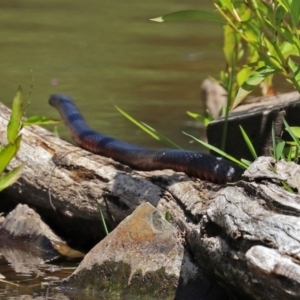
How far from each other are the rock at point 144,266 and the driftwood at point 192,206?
3.5 inches

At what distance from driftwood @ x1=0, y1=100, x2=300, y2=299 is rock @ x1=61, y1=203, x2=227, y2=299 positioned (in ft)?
0.29

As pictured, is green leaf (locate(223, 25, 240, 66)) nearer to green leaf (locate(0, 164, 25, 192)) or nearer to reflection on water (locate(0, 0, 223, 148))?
reflection on water (locate(0, 0, 223, 148))

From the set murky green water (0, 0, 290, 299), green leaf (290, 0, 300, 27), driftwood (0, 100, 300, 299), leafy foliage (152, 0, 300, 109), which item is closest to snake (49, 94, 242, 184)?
driftwood (0, 100, 300, 299)

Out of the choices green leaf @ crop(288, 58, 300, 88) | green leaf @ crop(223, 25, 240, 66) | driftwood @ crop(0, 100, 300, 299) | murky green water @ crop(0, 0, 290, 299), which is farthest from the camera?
murky green water @ crop(0, 0, 290, 299)

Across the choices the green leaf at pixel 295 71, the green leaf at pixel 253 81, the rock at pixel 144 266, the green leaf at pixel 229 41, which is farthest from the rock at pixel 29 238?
the green leaf at pixel 229 41

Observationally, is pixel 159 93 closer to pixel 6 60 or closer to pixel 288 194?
pixel 6 60

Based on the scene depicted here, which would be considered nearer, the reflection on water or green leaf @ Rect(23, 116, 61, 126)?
green leaf @ Rect(23, 116, 61, 126)

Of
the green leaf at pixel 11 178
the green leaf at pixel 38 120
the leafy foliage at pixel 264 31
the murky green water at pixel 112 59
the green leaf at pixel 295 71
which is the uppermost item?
the leafy foliage at pixel 264 31

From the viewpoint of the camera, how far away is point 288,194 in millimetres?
3062

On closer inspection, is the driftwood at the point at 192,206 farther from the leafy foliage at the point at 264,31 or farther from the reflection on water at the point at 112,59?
the reflection on water at the point at 112,59

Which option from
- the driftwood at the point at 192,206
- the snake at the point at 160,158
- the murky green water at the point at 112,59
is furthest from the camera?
the murky green water at the point at 112,59

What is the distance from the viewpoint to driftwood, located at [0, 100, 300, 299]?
2820 millimetres

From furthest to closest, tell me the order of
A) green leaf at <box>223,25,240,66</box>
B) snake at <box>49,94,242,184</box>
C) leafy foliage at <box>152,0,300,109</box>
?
1. green leaf at <box>223,25,240,66</box>
2. snake at <box>49,94,242,184</box>
3. leafy foliage at <box>152,0,300,109</box>

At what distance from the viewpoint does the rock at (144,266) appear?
3.51m
